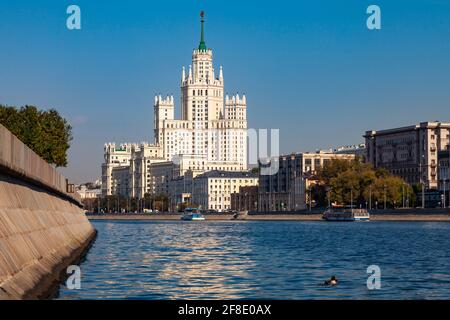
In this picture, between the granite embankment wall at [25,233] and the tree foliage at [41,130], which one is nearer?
the granite embankment wall at [25,233]

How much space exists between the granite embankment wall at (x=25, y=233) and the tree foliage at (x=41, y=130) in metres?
51.7

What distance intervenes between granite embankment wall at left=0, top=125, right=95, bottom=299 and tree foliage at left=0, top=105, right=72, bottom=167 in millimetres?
51652

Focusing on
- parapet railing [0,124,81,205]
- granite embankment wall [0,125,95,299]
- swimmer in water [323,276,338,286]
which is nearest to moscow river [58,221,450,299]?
swimmer in water [323,276,338,286]

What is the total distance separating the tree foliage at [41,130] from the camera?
98.3 metres

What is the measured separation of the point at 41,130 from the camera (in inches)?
3986

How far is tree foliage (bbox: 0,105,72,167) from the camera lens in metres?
98.3

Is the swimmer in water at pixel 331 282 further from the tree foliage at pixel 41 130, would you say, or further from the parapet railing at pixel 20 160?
the tree foliage at pixel 41 130

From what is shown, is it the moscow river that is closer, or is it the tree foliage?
the moscow river

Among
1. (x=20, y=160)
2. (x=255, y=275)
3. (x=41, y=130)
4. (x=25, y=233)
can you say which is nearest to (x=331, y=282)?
(x=255, y=275)

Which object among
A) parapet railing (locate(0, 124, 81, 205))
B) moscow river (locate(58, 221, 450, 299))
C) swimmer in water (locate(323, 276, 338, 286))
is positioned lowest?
moscow river (locate(58, 221, 450, 299))

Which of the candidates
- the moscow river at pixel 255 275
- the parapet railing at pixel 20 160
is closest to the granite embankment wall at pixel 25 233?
the parapet railing at pixel 20 160

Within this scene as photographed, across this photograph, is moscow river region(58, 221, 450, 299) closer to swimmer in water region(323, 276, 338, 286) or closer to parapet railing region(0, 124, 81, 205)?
swimmer in water region(323, 276, 338, 286)
